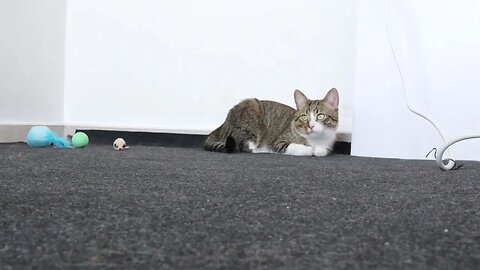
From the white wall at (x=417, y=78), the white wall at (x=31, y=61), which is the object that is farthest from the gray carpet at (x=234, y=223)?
the white wall at (x=31, y=61)

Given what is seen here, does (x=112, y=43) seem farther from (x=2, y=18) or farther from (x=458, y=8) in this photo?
(x=458, y=8)

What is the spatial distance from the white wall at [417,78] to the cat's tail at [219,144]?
0.43m

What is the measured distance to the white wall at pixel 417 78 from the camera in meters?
1.62

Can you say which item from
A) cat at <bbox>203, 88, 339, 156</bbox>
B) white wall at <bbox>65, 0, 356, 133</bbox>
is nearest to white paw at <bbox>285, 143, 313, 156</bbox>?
cat at <bbox>203, 88, 339, 156</bbox>

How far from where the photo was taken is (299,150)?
178 centimetres

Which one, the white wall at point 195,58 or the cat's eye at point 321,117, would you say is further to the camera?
the white wall at point 195,58

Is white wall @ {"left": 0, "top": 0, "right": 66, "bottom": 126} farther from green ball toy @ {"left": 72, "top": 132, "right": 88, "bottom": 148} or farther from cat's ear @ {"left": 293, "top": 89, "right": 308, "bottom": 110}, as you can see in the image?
cat's ear @ {"left": 293, "top": 89, "right": 308, "bottom": 110}

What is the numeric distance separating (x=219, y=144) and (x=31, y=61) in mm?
890

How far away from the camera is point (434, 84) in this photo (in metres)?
1.67

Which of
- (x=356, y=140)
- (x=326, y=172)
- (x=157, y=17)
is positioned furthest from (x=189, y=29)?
(x=326, y=172)

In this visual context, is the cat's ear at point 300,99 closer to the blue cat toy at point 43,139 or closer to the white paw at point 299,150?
the white paw at point 299,150

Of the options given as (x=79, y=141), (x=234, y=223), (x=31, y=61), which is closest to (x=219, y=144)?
(x=79, y=141)

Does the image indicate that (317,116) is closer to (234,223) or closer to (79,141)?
(79,141)

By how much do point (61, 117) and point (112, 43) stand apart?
41 centimetres
